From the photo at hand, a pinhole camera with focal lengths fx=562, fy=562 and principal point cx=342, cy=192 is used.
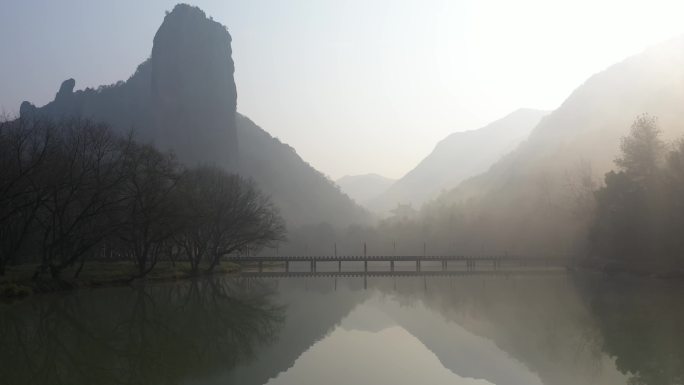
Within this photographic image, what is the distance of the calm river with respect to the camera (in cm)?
1502

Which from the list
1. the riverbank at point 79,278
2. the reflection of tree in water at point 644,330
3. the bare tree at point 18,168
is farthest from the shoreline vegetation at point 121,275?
the reflection of tree in water at point 644,330

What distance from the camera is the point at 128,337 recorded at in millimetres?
20547

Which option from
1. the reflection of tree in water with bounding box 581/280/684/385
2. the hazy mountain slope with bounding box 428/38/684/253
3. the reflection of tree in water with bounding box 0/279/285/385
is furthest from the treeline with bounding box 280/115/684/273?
the reflection of tree in water with bounding box 0/279/285/385

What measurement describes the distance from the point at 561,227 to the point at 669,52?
293 ft

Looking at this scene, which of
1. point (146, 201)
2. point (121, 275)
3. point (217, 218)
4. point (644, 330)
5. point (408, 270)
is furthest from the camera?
point (408, 270)

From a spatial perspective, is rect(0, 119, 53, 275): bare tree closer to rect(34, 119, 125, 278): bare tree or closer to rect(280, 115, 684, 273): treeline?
rect(34, 119, 125, 278): bare tree

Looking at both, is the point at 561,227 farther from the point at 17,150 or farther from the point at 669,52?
the point at 669,52

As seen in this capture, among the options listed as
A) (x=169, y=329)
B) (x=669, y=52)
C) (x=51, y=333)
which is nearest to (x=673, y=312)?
(x=169, y=329)

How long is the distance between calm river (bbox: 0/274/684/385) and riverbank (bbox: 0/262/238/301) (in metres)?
2.89

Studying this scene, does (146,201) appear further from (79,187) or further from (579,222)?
(579,222)

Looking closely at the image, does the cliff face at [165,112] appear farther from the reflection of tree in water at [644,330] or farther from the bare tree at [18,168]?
the reflection of tree in water at [644,330]

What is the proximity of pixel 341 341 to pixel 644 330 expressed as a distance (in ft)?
39.2

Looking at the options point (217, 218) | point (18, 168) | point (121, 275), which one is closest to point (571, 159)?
point (217, 218)

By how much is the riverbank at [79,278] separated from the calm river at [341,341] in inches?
114
